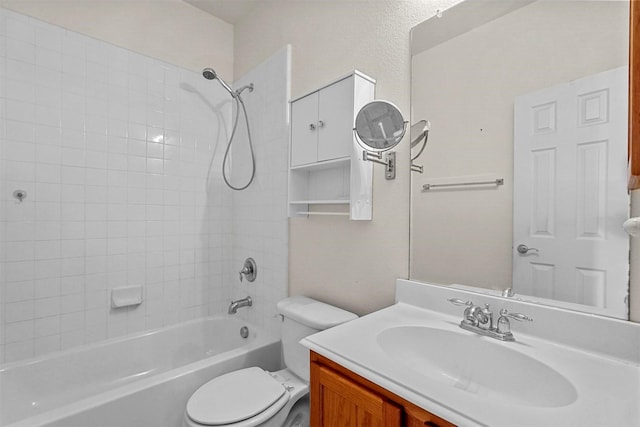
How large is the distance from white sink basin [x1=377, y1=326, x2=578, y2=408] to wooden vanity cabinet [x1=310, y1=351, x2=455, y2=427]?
0.10 meters

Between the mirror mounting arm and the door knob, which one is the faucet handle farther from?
the mirror mounting arm

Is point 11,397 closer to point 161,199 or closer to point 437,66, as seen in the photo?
point 161,199

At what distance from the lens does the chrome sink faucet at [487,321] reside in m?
0.98

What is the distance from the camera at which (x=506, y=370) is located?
90cm

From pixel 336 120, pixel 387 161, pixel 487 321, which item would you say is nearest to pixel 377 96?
pixel 336 120

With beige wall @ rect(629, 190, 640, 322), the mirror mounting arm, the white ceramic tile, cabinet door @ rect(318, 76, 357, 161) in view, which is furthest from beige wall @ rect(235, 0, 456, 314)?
beige wall @ rect(629, 190, 640, 322)

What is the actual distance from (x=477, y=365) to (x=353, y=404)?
0.42m

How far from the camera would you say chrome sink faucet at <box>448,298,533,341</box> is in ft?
3.21

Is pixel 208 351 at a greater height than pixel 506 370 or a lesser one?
lesser

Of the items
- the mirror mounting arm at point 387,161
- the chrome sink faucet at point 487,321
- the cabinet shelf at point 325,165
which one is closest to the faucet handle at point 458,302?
the chrome sink faucet at point 487,321

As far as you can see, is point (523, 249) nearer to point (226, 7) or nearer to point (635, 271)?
point (635, 271)

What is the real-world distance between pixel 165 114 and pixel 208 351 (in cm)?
168

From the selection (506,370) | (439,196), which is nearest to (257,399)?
(506,370)

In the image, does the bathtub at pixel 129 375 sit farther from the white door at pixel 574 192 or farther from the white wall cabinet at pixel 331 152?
the white door at pixel 574 192
